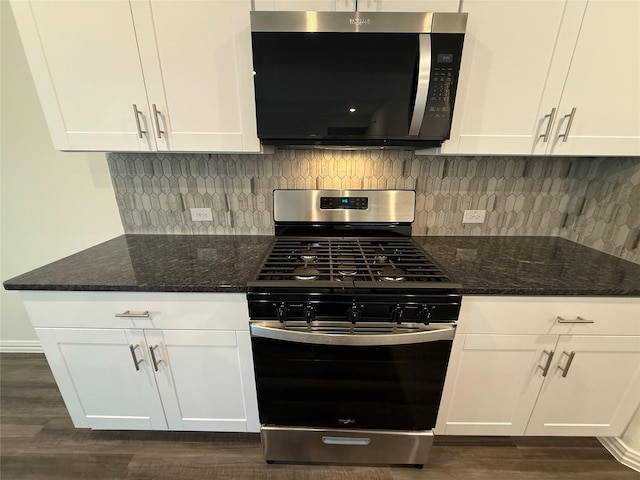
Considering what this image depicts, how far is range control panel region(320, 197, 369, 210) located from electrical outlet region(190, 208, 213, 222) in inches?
27.7

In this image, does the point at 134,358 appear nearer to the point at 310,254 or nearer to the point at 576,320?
the point at 310,254

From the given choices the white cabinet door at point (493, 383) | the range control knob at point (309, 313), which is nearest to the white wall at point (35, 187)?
the range control knob at point (309, 313)

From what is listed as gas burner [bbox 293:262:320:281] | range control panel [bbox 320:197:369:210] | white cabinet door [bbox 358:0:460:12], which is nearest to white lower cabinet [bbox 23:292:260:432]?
gas burner [bbox 293:262:320:281]

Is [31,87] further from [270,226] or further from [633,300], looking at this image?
[633,300]

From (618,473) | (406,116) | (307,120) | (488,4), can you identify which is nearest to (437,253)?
(406,116)

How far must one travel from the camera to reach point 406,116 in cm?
112

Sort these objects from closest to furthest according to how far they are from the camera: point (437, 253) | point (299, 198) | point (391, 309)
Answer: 1. point (391, 309)
2. point (437, 253)
3. point (299, 198)

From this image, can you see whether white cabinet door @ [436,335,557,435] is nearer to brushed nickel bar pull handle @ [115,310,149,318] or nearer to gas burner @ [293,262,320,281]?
gas burner @ [293,262,320,281]

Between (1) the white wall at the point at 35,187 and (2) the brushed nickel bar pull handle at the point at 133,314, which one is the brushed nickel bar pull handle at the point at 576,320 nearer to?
(2) the brushed nickel bar pull handle at the point at 133,314

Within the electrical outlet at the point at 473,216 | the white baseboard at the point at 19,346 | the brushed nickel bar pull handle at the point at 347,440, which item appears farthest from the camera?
the white baseboard at the point at 19,346

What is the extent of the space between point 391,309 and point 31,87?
2.31m

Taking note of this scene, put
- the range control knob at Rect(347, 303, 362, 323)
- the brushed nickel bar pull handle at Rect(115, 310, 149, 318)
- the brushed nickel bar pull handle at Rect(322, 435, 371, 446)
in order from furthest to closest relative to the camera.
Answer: the brushed nickel bar pull handle at Rect(322, 435, 371, 446) < the brushed nickel bar pull handle at Rect(115, 310, 149, 318) < the range control knob at Rect(347, 303, 362, 323)

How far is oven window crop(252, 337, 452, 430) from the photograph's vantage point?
3.53 ft

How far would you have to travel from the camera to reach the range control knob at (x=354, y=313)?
3.29ft
